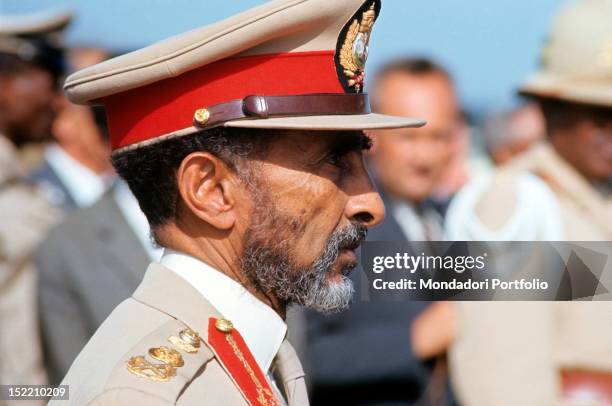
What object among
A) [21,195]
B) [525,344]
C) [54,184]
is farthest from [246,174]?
[54,184]

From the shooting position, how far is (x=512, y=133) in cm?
1071

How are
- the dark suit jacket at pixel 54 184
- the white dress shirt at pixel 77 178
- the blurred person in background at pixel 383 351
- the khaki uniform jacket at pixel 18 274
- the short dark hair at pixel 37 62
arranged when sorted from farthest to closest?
the short dark hair at pixel 37 62
the white dress shirt at pixel 77 178
the dark suit jacket at pixel 54 184
the khaki uniform jacket at pixel 18 274
the blurred person in background at pixel 383 351

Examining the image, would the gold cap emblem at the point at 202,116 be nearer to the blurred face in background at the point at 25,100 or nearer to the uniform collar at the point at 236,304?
the uniform collar at the point at 236,304

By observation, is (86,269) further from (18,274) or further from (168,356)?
(168,356)

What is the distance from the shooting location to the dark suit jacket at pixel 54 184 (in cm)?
655

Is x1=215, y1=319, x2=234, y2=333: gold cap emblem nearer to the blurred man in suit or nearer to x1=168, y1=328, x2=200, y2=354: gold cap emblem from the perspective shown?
x1=168, y1=328, x2=200, y2=354: gold cap emblem

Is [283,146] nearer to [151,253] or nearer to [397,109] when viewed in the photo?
[151,253]

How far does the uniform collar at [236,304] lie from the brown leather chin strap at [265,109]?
291mm

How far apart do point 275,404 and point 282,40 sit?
73cm

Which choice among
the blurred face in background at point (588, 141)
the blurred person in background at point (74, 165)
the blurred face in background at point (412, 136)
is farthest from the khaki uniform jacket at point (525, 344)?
the blurred person in background at point (74, 165)

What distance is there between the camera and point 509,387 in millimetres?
3568

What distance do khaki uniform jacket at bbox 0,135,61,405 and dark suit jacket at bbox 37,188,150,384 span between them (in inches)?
11.0

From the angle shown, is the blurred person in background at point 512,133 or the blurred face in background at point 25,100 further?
the blurred person in background at point 512,133

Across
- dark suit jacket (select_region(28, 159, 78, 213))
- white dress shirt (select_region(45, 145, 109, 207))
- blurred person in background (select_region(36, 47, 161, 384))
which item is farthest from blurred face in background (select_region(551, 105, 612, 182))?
white dress shirt (select_region(45, 145, 109, 207))
